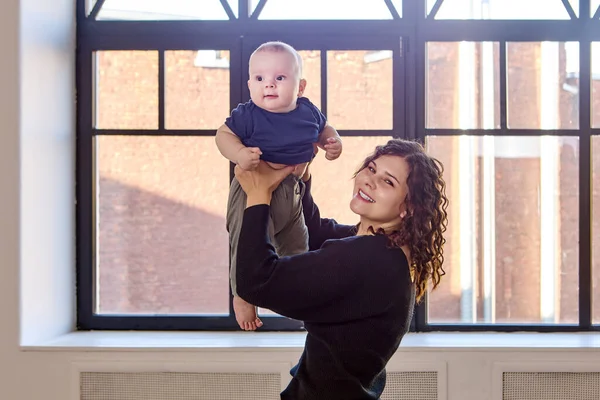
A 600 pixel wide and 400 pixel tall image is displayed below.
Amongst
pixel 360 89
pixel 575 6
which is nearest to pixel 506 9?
pixel 575 6

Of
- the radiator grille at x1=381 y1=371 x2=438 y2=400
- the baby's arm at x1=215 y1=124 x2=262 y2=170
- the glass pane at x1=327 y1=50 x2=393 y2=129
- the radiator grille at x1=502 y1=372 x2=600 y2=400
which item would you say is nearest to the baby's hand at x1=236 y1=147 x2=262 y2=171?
the baby's arm at x1=215 y1=124 x2=262 y2=170

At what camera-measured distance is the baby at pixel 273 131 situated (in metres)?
1.79

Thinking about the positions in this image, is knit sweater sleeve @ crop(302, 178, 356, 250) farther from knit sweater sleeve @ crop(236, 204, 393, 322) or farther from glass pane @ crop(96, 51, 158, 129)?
glass pane @ crop(96, 51, 158, 129)

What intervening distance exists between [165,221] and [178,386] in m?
0.82

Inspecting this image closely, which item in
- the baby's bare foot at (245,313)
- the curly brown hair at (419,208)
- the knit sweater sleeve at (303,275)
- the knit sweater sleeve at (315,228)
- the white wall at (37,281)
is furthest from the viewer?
the white wall at (37,281)

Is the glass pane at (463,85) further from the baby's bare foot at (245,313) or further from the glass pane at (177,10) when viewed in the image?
the baby's bare foot at (245,313)

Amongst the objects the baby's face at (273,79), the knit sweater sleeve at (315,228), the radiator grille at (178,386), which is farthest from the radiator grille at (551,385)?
the baby's face at (273,79)

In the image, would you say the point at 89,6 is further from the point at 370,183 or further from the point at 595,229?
the point at 595,229

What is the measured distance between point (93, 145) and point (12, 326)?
936mm

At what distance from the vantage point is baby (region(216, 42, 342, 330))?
1788 millimetres

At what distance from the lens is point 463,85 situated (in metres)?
3.47

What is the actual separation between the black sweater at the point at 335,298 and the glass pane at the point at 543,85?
1984 millimetres

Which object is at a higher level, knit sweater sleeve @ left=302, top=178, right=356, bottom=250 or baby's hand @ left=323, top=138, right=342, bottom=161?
baby's hand @ left=323, top=138, right=342, bottom=161

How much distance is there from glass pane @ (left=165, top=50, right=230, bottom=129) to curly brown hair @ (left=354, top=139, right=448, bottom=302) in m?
1.80
